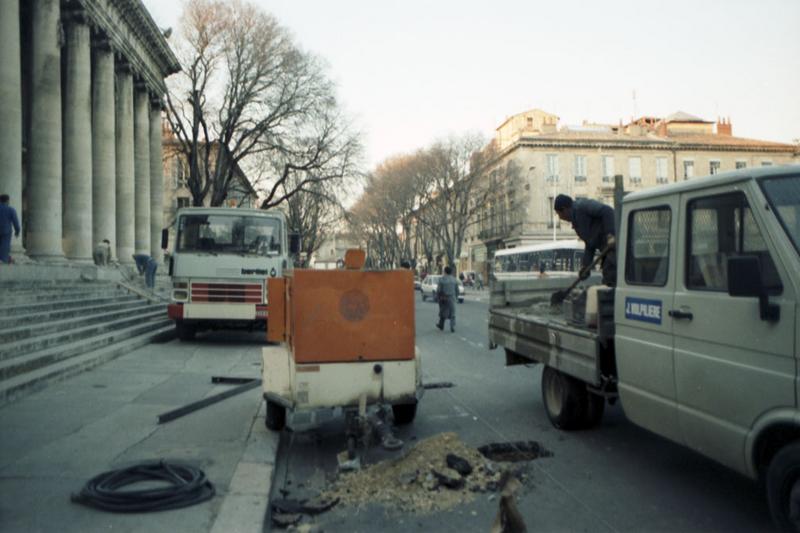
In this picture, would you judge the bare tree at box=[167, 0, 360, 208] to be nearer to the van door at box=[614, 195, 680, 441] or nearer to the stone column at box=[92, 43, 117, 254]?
the stone column at box=[92, 43, 117, 254]

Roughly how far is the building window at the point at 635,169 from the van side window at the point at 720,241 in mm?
63859

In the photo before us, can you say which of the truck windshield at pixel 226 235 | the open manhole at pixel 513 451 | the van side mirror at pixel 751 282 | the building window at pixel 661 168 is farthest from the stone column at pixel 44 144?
the building window at pixel 661 168

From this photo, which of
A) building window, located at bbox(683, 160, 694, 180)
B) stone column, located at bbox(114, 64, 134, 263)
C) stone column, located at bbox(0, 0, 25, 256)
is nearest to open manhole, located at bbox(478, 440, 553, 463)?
stone column, located at bbox(0, 0, 25, 256)

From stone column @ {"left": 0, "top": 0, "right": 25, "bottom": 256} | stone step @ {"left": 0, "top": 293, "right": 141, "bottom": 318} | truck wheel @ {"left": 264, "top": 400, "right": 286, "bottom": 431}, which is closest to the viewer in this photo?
truck wheel @ {"left": 264, "top": 400, "right": 286, "bottom": 431}

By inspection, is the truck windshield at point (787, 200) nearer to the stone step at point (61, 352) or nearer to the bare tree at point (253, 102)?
the stone step at point (61, 352)

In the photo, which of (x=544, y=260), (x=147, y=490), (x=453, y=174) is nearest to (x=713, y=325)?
(x=147, y=490)

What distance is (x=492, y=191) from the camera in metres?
55.4

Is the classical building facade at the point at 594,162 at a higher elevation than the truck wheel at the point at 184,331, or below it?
higher

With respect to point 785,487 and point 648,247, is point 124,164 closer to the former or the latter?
point 648,247

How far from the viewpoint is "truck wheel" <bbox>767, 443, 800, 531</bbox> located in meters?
3.46

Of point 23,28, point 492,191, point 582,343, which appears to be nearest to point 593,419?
Answer: point 582,343

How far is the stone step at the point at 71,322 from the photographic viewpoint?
10.5 meters

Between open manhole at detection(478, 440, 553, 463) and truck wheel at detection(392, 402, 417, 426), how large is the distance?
112cm

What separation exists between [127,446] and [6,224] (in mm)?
10321
